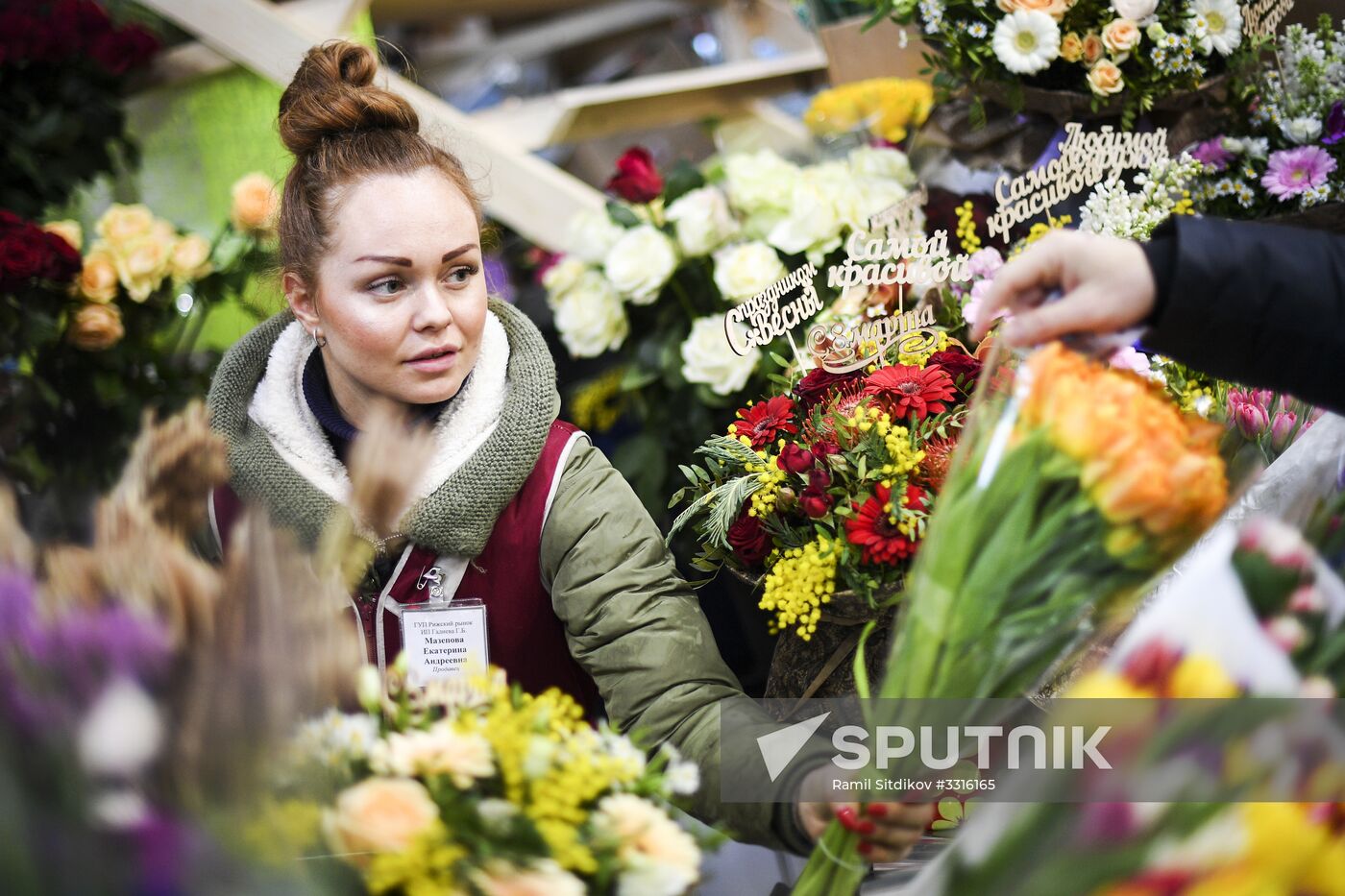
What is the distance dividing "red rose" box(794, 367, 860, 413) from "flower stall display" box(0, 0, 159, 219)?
5.80ft

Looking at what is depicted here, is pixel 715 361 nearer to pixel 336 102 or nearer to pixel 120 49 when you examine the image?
pixel 336 102

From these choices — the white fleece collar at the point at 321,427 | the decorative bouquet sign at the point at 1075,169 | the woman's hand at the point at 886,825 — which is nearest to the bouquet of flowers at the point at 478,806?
the woman's hand at the point at 886,825

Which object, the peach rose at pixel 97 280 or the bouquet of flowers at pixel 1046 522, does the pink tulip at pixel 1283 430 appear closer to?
the bouquet of flowers at pixel 1046 522

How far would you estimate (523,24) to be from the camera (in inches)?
138

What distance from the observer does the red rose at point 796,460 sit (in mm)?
1195

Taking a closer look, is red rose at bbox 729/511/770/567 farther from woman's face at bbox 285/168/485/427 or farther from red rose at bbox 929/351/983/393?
woman's face at bbox 285/168/485/427

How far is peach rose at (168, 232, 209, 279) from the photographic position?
2141 mm

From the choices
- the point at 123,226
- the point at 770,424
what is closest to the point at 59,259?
the point at 123,226

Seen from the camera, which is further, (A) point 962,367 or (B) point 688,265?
(B) point 688,265

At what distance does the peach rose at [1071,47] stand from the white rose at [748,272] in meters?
0.49

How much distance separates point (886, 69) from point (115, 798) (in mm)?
1831

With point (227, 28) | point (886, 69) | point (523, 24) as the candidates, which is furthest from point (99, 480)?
point (523, 24)

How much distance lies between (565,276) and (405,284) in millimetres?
718

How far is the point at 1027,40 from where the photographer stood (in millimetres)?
1663
